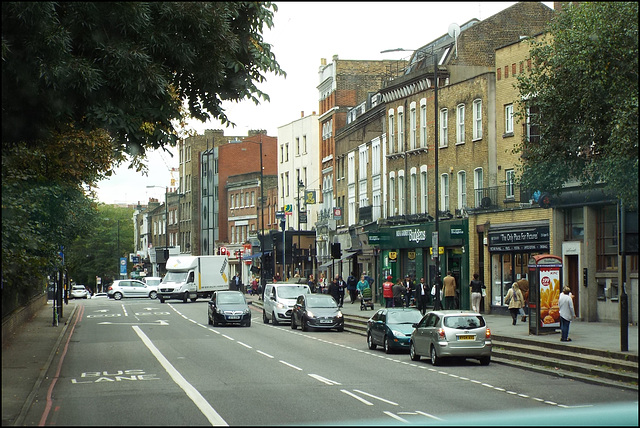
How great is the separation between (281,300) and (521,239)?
12.1m

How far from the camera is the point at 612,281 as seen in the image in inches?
1259

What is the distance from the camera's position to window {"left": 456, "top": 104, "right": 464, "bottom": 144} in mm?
45441

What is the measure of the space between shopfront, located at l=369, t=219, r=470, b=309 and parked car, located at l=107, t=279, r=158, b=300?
30.9m

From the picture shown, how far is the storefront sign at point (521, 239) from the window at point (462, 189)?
15.4ft

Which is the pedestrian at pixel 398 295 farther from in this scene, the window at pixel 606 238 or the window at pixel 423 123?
the window at pixel 606 238

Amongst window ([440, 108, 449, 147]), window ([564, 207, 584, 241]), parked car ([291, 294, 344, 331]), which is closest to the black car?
parked car ([291, 294, 344, 331])

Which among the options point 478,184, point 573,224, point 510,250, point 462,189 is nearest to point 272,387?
point 573,224

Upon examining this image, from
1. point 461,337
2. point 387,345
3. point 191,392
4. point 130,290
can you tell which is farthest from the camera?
point 130,290

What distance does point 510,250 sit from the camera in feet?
128

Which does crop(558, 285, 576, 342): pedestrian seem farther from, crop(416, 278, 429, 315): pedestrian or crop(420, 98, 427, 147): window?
crop(420, 98, 427, 147): window

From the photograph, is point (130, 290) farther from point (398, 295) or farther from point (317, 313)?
point (317, 313)

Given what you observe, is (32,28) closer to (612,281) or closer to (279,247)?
(612,281)

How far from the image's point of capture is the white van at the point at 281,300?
43.5 m

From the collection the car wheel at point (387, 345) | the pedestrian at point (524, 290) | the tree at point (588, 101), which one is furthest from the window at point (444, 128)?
the tree at point (588, 101)
